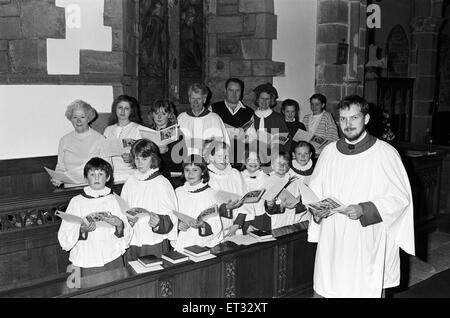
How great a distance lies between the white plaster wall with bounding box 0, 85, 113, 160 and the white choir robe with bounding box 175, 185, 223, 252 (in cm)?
219

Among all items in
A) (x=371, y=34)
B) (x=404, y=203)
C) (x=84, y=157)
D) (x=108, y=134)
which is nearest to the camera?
(x=404, y=203)

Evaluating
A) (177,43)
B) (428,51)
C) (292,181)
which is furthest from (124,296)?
(428,51)

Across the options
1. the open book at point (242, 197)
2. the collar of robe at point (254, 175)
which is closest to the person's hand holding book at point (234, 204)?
the open book at point (242, 197)

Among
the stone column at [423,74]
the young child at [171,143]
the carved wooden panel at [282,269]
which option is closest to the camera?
the carved wooden panel at [282,269]

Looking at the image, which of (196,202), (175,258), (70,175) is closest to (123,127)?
(70,175)

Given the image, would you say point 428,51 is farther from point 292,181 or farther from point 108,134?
point 108,134

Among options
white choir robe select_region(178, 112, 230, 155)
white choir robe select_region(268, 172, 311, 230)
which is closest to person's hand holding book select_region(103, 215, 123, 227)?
white choir robe select_region(268, 172, 311, 230)

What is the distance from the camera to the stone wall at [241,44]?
826 cm

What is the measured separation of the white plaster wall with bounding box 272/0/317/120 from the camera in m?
8.55

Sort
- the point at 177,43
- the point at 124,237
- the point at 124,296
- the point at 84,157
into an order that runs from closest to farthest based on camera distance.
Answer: the point at 124,296 < the point at 124,237 < the point at 84,157 < the point at 177,43

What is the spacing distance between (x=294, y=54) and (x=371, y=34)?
170 inches

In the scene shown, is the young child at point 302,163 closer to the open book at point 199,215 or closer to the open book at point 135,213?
the open book at point 199,215

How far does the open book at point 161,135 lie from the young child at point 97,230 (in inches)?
35.4

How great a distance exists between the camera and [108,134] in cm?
530
